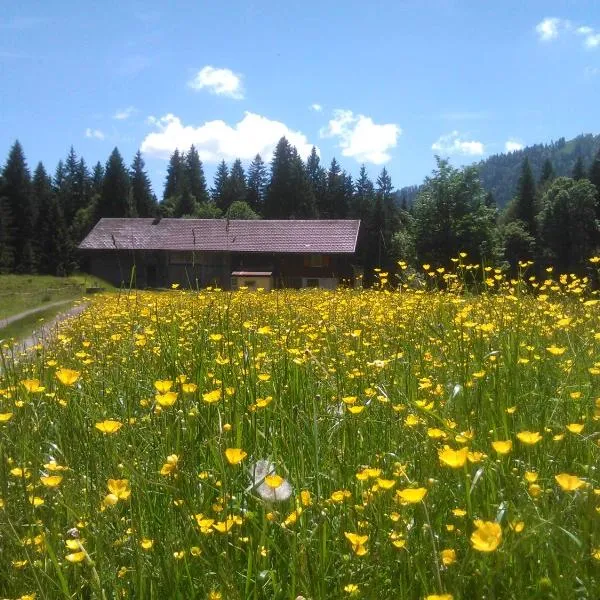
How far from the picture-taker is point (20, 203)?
227 feet

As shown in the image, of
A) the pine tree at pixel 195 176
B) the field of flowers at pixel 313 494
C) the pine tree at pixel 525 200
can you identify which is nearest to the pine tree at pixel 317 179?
the pine tree at pixel 195 176

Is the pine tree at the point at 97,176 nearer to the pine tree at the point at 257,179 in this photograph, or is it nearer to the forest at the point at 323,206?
the forest at the point at 323,206

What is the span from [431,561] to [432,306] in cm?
352

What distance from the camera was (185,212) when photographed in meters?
84.6

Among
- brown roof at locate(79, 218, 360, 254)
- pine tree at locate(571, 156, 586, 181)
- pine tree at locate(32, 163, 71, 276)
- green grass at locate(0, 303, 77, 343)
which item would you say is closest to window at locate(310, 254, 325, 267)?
brown roof at locate(79, 218, 360, 254)

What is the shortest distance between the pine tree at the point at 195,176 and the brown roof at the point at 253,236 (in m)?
47.5

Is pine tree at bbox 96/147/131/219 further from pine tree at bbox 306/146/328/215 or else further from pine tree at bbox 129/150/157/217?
pine tree at bbox 306/146/328/215

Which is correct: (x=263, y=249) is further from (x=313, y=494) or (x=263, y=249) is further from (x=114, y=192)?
(x=313, y=494)

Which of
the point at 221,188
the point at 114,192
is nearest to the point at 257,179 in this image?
the point at 221,188

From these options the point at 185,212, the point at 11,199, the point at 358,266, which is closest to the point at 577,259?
the point at 358,266

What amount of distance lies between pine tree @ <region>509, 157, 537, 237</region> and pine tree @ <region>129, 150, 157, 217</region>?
41.8 metres

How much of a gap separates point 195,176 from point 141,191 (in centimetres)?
1658

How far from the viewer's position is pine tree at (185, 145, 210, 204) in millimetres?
96188

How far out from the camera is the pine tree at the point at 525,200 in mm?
79250
